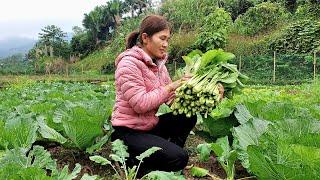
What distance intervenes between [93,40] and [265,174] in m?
41.4

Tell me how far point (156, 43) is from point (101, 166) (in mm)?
1088

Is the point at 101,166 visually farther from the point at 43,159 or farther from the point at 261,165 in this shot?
the point at 261,165

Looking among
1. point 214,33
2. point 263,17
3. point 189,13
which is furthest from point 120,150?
point 189,13

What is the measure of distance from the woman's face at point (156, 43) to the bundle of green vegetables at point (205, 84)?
280 mm

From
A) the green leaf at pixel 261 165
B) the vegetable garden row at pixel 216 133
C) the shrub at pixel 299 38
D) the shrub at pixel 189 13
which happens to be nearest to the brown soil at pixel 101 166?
the vegetable garden row at pixel 216 133

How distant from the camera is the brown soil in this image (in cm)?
337

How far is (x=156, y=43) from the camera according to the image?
10.9 ft

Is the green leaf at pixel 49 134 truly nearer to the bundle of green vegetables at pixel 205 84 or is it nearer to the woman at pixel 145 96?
the woman at pixel 145 96

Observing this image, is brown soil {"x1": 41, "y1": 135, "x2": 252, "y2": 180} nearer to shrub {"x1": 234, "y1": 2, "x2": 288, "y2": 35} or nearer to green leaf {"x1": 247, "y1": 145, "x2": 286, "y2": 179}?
green leaf {"x1": 247, "y1": 145, "x2": 286, "y2": 179}

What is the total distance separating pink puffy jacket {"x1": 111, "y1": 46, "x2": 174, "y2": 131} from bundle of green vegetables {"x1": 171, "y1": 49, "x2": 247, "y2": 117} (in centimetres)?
12

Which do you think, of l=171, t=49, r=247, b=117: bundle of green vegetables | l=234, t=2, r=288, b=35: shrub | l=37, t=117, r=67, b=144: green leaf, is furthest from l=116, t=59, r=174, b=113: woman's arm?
l=234, t=2, r=288, b=35: shrub

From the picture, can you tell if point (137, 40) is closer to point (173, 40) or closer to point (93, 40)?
point (173, 40)

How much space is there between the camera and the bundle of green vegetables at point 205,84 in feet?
10.6

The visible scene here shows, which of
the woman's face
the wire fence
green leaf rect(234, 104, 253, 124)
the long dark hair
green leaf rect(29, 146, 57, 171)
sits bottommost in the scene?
the wire fence
